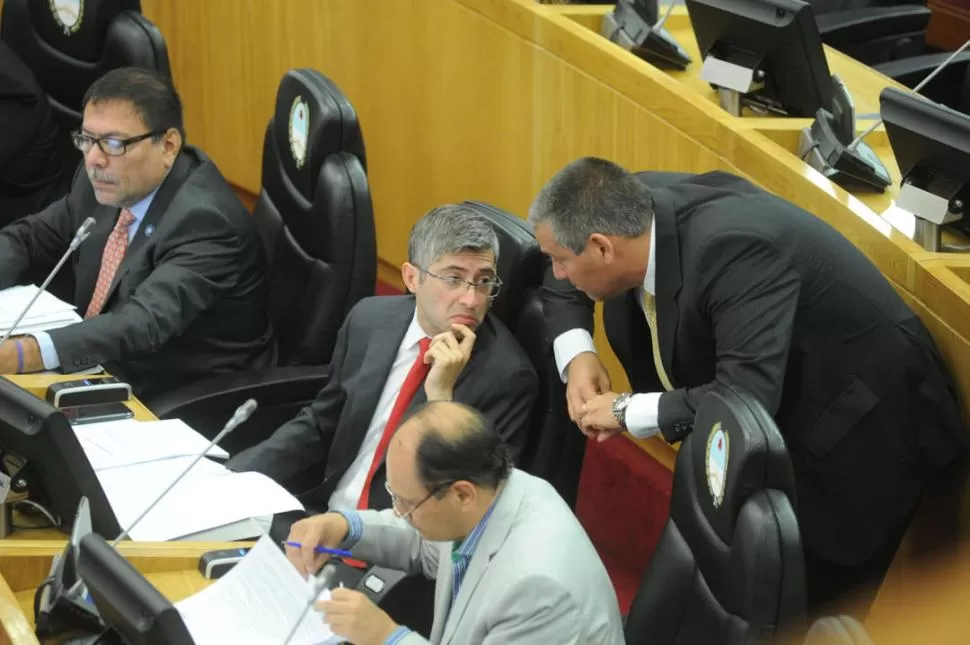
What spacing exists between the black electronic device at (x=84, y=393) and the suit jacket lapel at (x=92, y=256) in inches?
18.2

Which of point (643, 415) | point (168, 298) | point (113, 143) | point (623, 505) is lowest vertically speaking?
point (623, 505)

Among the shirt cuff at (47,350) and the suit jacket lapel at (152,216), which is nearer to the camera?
the shirt cuff at (47,350)

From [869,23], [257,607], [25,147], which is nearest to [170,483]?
[257,607]

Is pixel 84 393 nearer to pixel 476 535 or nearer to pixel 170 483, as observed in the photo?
pixel 170 483

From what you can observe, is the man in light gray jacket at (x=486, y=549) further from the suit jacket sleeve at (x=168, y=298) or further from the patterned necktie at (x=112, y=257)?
the patterned necktie at (x=112, y=257)

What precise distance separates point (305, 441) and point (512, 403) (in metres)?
0.38

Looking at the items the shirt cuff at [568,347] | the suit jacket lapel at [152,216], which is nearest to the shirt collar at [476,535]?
the shirt cuff at [568,347]

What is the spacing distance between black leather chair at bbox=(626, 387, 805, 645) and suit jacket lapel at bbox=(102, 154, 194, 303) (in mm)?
1192

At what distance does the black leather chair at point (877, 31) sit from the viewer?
129 inches

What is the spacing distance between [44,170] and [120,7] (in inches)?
16.3

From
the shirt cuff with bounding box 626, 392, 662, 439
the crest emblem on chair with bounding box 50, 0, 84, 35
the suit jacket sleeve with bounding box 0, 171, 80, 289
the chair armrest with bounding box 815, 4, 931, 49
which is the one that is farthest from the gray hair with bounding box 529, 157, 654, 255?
the crest emblem on chair with bounding box 50, 0, 84, 35

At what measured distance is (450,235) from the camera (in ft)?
6.11

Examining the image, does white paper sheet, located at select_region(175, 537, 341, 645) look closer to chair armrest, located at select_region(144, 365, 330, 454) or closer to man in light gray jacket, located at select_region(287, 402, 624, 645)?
man in light gray jacket, located at select_region(287, 402, 624, 645)

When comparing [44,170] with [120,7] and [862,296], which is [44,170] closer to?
[120,7]
